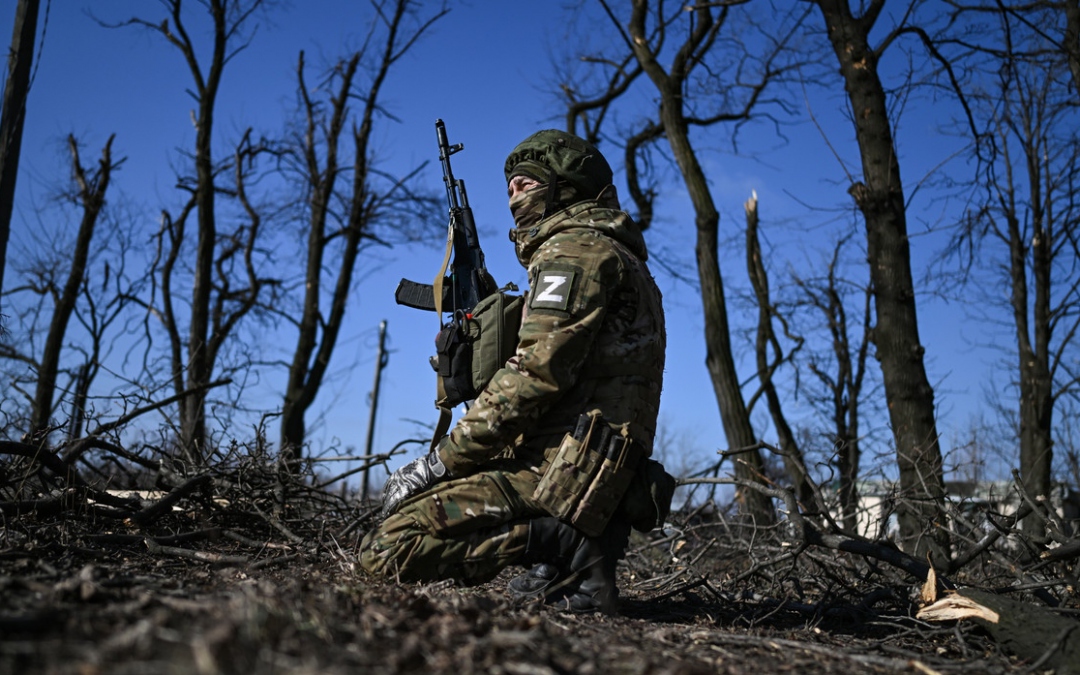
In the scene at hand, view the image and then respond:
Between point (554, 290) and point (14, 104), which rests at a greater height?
point (14, 104)

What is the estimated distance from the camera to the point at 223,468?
18.2 feet

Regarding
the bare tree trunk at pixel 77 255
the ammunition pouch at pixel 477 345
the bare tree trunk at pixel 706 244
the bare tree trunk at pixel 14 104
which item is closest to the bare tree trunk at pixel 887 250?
the bare tree trunk at pixel 706 244

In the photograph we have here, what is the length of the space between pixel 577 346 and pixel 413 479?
102 cm

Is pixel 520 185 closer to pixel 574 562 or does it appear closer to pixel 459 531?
pixel 459 531

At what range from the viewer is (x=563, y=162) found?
4227mm

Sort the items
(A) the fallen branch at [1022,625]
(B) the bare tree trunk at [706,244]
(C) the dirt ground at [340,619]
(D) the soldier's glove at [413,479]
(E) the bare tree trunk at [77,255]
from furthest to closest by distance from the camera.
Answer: (E) the bare tree trunk at [77,255]
(B) the bare tree trunk at [706,244]
(D) the soldier's glove at [413,479]
(A) the fallen branch at [1022,625]
(C) the dirt ground at [340,619]

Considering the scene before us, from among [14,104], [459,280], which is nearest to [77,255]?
[14,104]

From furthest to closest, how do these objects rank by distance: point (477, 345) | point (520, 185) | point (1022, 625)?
point (520, 185), point (477, 345), point (1022, 625)

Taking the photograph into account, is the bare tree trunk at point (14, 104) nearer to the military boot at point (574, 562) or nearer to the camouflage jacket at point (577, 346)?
the camouflage jacket at point (577, 346)

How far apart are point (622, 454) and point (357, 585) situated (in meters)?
1.25

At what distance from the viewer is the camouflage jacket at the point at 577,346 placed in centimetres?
373

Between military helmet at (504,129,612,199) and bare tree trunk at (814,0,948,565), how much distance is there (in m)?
3.68

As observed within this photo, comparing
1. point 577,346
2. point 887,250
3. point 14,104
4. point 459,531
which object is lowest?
point 459,531

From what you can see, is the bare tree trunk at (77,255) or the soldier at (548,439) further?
the bare tree trunk at (77,255)
